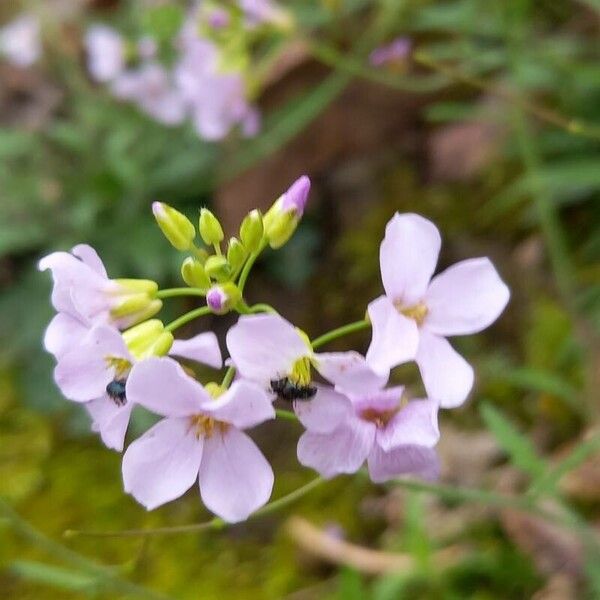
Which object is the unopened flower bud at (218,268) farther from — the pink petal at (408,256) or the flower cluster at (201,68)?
the flower cluster at (201,68)

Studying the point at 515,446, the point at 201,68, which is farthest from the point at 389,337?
the point at 201,68

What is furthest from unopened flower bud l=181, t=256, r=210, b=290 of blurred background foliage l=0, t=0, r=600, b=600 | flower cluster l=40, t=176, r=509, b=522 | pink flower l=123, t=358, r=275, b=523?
blurred background foliage l=0, t=0, r=600, b=600

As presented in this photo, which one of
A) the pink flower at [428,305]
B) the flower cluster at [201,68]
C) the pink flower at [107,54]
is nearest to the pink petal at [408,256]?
the pink flower at [428,305]

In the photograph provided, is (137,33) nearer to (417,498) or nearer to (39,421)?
(39,421)

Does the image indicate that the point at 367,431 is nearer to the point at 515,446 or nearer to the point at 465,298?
the point at 465,298

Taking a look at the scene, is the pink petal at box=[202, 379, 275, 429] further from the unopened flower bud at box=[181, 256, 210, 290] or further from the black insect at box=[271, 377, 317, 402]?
the unopened flower bud at box=[181, 256, 210, 290]

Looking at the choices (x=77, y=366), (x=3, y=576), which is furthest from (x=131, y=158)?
(x=77, y=366)
